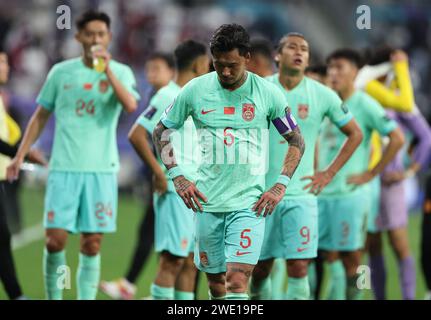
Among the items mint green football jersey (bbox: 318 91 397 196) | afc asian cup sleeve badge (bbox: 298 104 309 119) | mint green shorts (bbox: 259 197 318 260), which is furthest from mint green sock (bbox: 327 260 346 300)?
afc asian cup sleeve badge (bbox: 298 104 309 119)

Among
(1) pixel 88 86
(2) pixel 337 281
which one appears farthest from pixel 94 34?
(2) pixel 337 281

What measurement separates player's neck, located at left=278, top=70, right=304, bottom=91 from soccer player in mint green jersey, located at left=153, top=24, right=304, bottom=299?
110cm

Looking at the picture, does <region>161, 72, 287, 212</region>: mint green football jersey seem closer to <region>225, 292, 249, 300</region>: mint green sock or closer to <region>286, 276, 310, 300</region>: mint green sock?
<region>225, 292, 249, 300</region>: mint green sock

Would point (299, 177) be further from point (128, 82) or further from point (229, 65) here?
point (128, 82)

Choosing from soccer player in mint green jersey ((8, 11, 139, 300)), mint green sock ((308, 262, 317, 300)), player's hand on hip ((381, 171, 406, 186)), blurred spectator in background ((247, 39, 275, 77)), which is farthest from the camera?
player's hand on hip ((381, 171, 406, 186))

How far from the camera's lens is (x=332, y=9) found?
2361cm

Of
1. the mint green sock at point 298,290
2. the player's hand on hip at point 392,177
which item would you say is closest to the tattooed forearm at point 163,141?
the mint green sock at point 298,290

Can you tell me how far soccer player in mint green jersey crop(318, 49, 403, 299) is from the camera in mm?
8828

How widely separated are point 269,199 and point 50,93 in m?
2.66

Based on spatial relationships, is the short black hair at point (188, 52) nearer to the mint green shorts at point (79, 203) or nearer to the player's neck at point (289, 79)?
the player's neck at point (289, 79)

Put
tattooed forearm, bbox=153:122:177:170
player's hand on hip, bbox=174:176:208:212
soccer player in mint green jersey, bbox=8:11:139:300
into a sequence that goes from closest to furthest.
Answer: player's hand on hip, bbox=174:176:208:212, tattooed forearm, bbox=153:122:177:170, soccer player in mint green jersey, bbox=8:11:139:300

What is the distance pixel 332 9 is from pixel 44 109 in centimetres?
1599

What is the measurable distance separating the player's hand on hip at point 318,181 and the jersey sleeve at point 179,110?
137 cm
